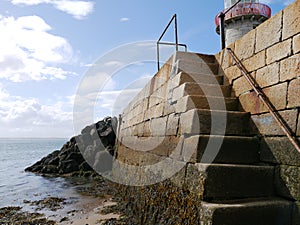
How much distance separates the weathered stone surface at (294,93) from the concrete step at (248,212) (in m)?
1.03

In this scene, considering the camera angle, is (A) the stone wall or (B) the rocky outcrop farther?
(B) the rocky outcrop

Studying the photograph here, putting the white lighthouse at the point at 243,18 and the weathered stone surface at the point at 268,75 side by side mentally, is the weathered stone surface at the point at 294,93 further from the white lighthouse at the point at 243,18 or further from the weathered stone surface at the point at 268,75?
the white lighthouse at the point at 243,18

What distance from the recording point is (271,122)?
3.12 metres

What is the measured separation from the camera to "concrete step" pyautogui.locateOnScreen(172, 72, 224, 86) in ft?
14.6

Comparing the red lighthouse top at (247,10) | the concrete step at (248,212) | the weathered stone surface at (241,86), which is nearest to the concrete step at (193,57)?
the weathered stone surface at (241,86)

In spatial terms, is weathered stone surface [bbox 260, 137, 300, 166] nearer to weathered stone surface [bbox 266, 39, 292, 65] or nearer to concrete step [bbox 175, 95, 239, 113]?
concrete step [bbox 175, 95, 239, 113]

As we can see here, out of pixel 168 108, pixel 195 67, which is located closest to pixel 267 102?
pixel 195 67

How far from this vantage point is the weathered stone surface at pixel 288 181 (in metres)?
2.64

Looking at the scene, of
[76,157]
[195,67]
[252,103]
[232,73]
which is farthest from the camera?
[76,157]

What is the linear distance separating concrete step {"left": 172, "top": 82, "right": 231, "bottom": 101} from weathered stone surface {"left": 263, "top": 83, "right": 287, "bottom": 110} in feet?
3.14

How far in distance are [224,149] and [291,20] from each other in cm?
168

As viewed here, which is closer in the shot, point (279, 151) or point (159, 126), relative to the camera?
point (279, 151)

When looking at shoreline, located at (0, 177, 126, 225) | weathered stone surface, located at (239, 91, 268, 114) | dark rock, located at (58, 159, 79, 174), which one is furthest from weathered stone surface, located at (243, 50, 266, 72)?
dark rock, located at (58, 159, 79, 174)

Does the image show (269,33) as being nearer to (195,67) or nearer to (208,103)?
(208,103)
